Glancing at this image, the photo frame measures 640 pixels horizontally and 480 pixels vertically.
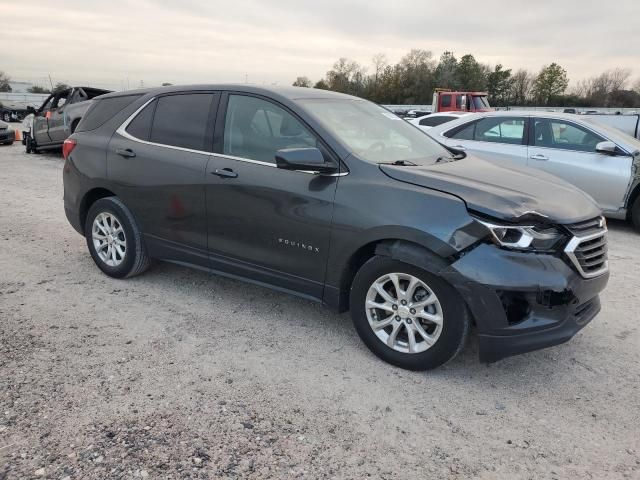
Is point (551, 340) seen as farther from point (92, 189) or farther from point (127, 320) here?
point (92, 189)

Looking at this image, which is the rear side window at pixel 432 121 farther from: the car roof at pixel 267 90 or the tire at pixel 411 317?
the tire at pixel 411 317

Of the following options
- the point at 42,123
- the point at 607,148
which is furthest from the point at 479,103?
the point at 42,123

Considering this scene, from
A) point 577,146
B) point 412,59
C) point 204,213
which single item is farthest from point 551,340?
point 412,59

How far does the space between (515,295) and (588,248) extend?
2.12 feet

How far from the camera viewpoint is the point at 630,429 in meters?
2.79

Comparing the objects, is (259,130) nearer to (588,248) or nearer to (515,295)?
(515,295)

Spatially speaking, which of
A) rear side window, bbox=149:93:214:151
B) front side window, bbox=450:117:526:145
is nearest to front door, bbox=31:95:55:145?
rear side window, bbox=149:93:214:151

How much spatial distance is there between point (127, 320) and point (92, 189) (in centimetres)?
150

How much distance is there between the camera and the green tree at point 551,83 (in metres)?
69.4

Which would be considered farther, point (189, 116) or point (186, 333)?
point (189, 116)

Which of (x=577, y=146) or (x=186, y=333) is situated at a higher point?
(x=577, y=146)

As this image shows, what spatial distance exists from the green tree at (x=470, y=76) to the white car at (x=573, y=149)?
225 feet

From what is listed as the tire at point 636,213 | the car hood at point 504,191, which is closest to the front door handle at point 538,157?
the tire at point 636,213

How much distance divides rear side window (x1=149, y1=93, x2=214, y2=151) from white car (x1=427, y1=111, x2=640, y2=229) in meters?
3.88
